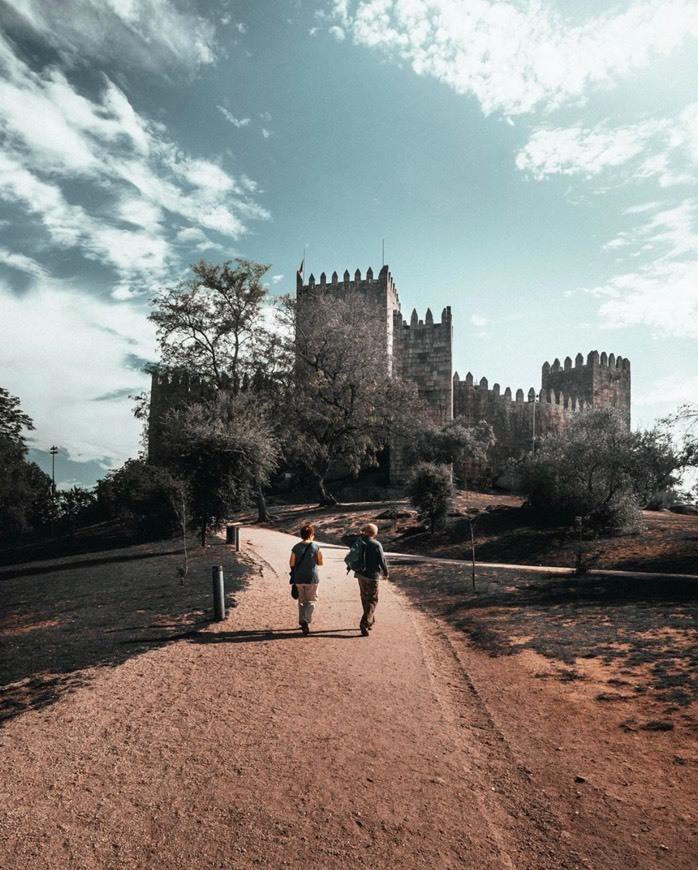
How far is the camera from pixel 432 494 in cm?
2120

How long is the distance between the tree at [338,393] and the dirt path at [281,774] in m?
23.0

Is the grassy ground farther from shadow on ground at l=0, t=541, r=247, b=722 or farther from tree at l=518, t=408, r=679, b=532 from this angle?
shadow on ground at l=0, t=541, r=247, b=722

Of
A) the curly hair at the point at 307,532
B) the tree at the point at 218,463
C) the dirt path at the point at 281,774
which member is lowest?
the dirt path at the point at 281,774

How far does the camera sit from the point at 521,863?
144 inches

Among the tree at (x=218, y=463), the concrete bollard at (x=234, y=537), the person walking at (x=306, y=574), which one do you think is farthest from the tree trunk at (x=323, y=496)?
the person walking at (x=306, y=574)

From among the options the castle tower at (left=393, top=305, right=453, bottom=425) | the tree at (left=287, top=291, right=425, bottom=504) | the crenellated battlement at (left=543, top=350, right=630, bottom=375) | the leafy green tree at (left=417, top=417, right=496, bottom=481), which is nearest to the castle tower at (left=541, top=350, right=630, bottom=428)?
the crenellated battlement at (left=543, top=350, right=630, bottom=375)

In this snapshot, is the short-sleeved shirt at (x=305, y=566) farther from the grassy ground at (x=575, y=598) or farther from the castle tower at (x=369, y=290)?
the castle tower at (x=369, y=290)

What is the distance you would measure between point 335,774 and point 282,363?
1044 inches

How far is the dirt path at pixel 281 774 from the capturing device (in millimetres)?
3729

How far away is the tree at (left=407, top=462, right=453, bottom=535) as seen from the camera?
21.2 meters

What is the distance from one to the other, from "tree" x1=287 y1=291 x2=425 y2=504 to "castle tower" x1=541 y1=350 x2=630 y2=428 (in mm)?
18722

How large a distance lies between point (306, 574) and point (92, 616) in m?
4.72

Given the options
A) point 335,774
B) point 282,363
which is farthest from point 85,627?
point 282,363

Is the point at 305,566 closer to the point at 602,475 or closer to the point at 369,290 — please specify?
the point at 602,475
